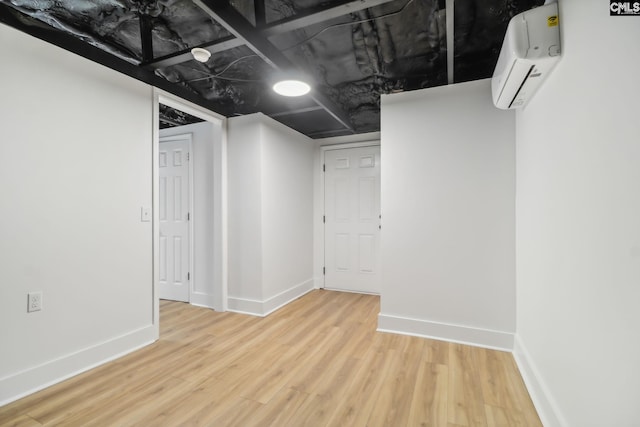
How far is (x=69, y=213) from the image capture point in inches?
77.1

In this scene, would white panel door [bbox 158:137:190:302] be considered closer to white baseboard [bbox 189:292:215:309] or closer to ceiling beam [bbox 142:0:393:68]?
white baseboard [bbox 189:292:215:309]

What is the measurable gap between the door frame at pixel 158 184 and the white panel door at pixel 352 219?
1.62m

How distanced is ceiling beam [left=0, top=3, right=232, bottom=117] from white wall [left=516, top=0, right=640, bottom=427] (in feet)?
9.68

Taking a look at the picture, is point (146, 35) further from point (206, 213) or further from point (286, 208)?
point (286, 208)

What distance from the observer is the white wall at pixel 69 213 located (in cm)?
170

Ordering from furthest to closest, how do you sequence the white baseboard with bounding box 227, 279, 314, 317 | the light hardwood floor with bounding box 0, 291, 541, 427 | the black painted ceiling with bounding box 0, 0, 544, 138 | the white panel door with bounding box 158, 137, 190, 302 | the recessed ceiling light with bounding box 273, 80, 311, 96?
the white panel door with bounding box 158, 137, 190, 302 → the white baseboard with bounding box 227, 279, 314, 317 → the recessed ceiling light with bounding box 273, 80, 311, 96 → the black painted ceiling with bounding box 0, 0, 544, 138 → the light hardwood floor with bounding box 0, 291, 541, 427

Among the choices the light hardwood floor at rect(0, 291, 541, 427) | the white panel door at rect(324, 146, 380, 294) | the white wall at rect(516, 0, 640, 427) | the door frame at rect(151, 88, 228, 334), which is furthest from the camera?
the white panel door at rect(324, 146, 380, 294)

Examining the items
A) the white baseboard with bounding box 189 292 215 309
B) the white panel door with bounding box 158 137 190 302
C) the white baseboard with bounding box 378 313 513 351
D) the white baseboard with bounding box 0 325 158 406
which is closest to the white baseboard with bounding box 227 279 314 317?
the white baseboard with bounding box 189 292 215 309

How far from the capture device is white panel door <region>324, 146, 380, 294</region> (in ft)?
13.4

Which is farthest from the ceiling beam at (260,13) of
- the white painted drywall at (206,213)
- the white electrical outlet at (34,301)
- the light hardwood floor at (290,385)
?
the light hardwood floor at (290,385)

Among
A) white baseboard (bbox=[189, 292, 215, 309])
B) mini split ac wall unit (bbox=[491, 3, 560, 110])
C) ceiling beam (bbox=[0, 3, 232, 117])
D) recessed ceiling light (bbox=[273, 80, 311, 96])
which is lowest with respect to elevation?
white baseboard (bbox=[189, 292, 215, 309])

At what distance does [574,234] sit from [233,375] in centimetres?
224

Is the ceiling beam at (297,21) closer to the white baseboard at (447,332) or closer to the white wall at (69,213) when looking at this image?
the white wall at (69,213)

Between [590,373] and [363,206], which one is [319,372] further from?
[363,206]
